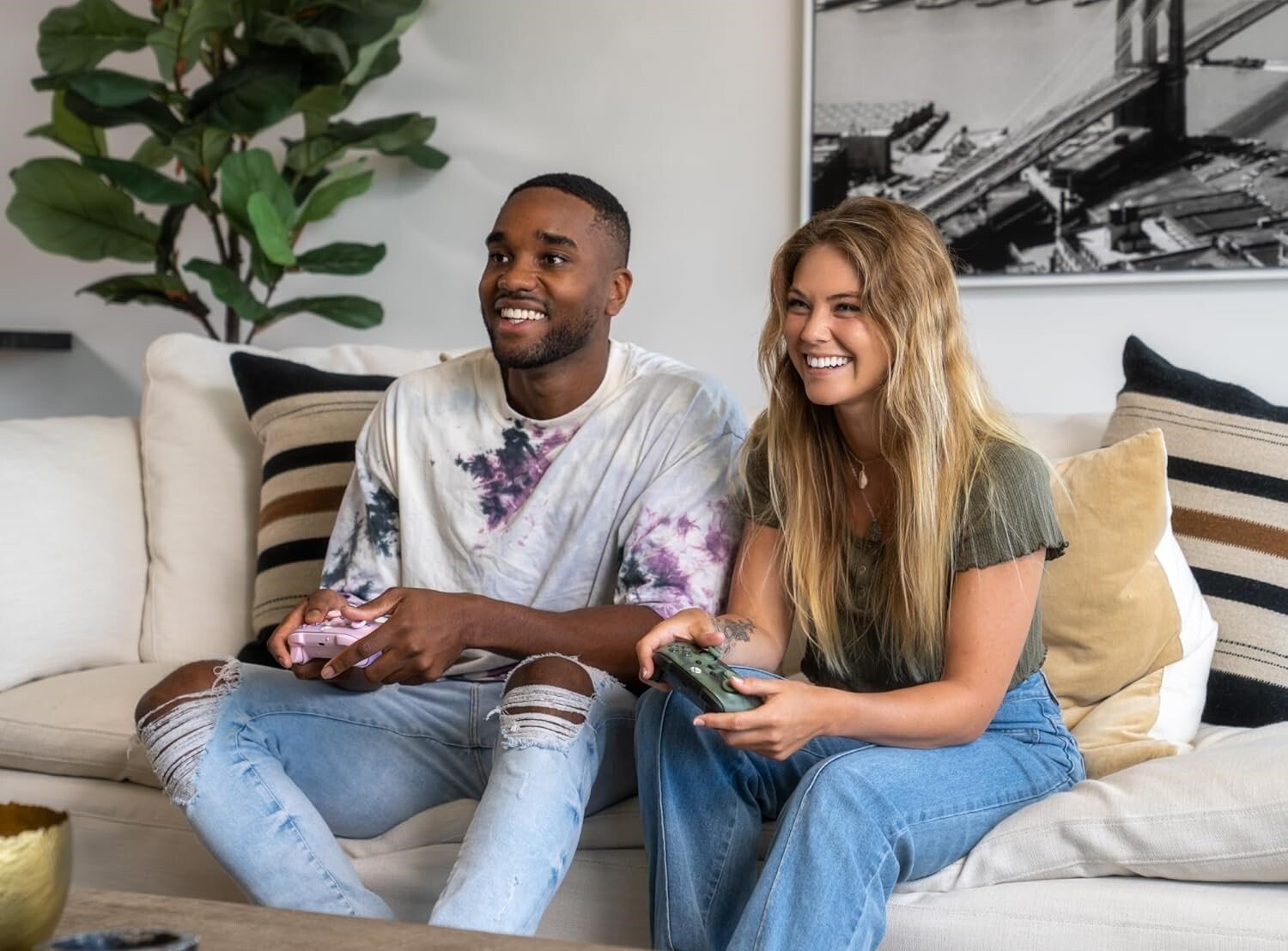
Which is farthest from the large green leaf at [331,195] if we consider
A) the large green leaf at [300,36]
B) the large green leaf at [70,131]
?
the large green leaf at [70,131]

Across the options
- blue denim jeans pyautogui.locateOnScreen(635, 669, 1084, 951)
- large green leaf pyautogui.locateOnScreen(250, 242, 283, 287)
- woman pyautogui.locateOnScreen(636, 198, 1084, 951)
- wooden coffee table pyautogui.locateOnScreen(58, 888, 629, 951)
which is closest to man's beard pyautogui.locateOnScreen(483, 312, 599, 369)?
woman pyautogui.locateOnScreen(636, 198, 1084, 951)

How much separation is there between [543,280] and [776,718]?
29.8 inches

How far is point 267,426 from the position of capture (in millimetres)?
2141

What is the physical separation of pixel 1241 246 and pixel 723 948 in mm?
1645

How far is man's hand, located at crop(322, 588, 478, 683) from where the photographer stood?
151 cm

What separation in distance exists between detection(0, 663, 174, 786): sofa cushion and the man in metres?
0.32

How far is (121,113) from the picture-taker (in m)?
2.81

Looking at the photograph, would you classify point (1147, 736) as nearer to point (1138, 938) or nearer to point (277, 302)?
point (1138, 938)

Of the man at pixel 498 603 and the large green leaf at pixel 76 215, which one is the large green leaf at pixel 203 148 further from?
the man at pixel 498 603

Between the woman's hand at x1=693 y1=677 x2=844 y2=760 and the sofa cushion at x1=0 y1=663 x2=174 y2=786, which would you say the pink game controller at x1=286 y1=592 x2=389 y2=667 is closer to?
the sofa cushion at x1=0 y1=663 x2=174 y2=786

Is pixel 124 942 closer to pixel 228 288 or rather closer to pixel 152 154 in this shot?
pixel 228 288

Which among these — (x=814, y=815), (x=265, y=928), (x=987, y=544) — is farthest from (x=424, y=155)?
(x=265, y=928)

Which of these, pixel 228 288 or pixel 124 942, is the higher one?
pixel 228 288

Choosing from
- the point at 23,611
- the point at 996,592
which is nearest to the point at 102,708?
the point at 23,611
